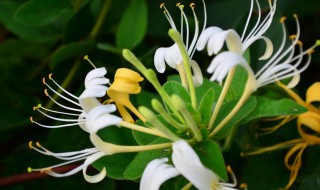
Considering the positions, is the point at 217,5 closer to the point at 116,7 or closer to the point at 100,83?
the point at 116,7

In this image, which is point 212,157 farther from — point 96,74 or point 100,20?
point 100,20

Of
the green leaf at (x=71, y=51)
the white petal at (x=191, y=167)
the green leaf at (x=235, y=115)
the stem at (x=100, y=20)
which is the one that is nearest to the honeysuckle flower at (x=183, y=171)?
the white petal at (x=191, y=167)

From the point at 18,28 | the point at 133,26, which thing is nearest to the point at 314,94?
the point at 133,26

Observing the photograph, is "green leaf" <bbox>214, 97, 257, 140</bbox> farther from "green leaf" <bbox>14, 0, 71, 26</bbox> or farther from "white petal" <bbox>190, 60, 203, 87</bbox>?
"green leaf" <bbox>14, 0, 71, 26</bbox>

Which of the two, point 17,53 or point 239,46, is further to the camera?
point 17,53

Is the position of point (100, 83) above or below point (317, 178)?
above

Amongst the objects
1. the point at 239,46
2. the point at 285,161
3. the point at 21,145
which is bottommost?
the point at 285,161

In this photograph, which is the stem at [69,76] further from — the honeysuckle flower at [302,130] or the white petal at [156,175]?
the white petal at [156,175]

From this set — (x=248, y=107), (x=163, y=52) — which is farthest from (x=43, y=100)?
(x=248, y=107)
